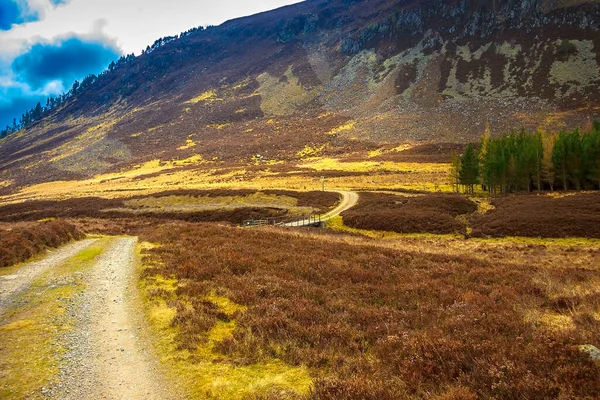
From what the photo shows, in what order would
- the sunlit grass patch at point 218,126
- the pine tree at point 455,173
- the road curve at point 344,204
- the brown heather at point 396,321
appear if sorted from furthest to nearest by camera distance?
the sunlit grass patch at point 218,126 < the pine tree at point 455,173 < the road curve at point 344,204 < the brown heather at point 396,321

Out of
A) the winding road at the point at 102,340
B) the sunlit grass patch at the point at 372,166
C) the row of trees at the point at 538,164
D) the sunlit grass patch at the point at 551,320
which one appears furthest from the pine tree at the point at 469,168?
the winding road at the point at 102,340

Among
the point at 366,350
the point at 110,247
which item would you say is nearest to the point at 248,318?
the point at 366,350

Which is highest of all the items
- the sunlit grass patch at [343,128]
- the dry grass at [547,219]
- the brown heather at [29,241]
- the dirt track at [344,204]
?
the sunlit grass patch at [343,128]

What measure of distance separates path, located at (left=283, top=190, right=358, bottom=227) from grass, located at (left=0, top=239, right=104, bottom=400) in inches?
1173

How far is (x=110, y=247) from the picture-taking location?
25.6m

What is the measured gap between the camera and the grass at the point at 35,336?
307 inches

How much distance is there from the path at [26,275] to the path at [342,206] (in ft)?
81.0

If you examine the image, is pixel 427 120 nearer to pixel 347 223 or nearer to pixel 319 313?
pixel 347 223

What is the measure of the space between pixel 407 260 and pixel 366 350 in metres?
12.0

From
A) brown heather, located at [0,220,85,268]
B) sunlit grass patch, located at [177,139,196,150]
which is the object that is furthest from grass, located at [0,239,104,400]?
sunlit grass patch, located at [177,139,196,150]

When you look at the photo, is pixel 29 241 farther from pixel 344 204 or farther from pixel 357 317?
pixel 344 204

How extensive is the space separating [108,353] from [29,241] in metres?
18.3

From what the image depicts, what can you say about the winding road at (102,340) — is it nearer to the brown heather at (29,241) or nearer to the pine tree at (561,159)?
the brown heather at (29,241)

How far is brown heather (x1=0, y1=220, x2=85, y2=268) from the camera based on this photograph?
19609mm
